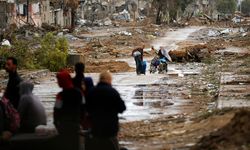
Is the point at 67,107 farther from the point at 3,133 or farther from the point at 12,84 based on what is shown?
the point at 12,84

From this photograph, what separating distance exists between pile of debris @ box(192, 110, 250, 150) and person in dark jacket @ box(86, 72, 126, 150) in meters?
1.53

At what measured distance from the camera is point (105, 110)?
9.34 meters

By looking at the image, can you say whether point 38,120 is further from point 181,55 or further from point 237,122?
point 181,55

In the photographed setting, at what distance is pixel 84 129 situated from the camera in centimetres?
1084

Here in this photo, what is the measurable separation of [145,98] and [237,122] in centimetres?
882

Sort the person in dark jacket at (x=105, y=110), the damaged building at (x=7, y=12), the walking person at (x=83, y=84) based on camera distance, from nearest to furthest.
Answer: the person in dark jacket at (x=105, y=110)
the walking person at (x=83, y=84)
the damaged building at (x=7, y=12)

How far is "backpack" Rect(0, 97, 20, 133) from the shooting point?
1019 cm

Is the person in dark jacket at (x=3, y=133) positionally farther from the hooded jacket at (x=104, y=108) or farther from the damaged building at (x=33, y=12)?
the damaged building at (x=33, y=12)

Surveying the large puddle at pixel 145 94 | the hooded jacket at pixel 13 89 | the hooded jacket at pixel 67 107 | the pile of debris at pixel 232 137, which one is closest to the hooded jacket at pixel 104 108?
the hooded jacket at pixel 67 107

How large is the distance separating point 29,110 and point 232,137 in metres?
3.33

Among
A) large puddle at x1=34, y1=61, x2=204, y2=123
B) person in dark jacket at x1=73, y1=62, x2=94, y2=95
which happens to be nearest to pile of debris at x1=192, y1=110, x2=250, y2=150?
person in dark jacket at x1=73, y1=62, x2=94, y2=95

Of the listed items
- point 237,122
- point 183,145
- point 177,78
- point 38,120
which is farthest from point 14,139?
point 177,78

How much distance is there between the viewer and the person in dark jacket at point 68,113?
978cm

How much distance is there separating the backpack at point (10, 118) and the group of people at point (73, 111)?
0.05 feet
